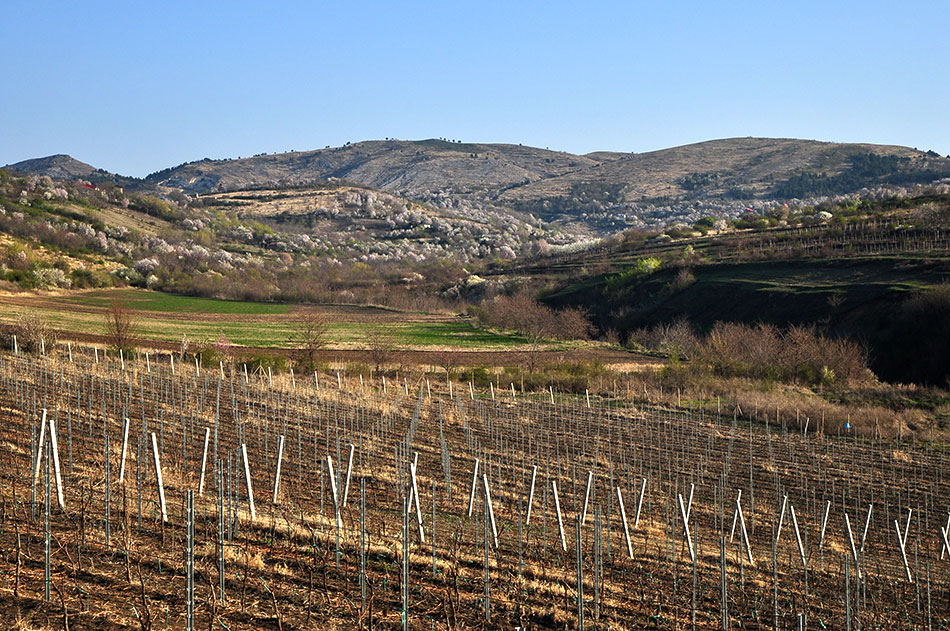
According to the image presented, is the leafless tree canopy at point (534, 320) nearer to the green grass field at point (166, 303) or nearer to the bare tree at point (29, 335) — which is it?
the green grass field at point (166, 303)

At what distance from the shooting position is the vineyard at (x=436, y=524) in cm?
966

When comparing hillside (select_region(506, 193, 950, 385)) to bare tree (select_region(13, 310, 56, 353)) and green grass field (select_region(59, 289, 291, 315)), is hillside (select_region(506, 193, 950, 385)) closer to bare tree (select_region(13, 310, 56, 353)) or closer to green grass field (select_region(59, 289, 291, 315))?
green grass field (select_region(59, 289, 291, 315))

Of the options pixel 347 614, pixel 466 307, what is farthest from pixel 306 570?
pixel 466 307

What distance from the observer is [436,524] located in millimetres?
15094

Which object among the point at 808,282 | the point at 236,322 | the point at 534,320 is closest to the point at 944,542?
the point at 808,282

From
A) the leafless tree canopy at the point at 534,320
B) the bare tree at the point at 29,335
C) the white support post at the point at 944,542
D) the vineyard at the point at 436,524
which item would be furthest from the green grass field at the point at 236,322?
the white support post at the point at 944,542

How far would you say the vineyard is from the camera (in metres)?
9.66

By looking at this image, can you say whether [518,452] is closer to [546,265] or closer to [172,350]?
[172,350]

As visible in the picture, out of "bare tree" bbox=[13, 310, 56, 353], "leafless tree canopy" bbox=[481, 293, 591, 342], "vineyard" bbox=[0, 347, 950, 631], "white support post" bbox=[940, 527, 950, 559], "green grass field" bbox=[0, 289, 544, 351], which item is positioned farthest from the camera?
"leafless tree canopy" bbox=[481, 293, 591, 342]

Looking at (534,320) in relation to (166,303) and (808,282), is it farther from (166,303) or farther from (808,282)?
(166,303)

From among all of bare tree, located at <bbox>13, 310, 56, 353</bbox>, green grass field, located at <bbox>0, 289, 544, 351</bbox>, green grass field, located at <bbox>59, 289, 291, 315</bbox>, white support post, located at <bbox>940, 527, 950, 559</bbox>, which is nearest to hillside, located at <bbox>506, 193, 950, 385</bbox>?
green grass field, located at <bbox>0, 289, 544, 351</bbox>

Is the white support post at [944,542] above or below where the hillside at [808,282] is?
below

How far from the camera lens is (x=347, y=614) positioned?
9.51m

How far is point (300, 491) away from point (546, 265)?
8868cm
